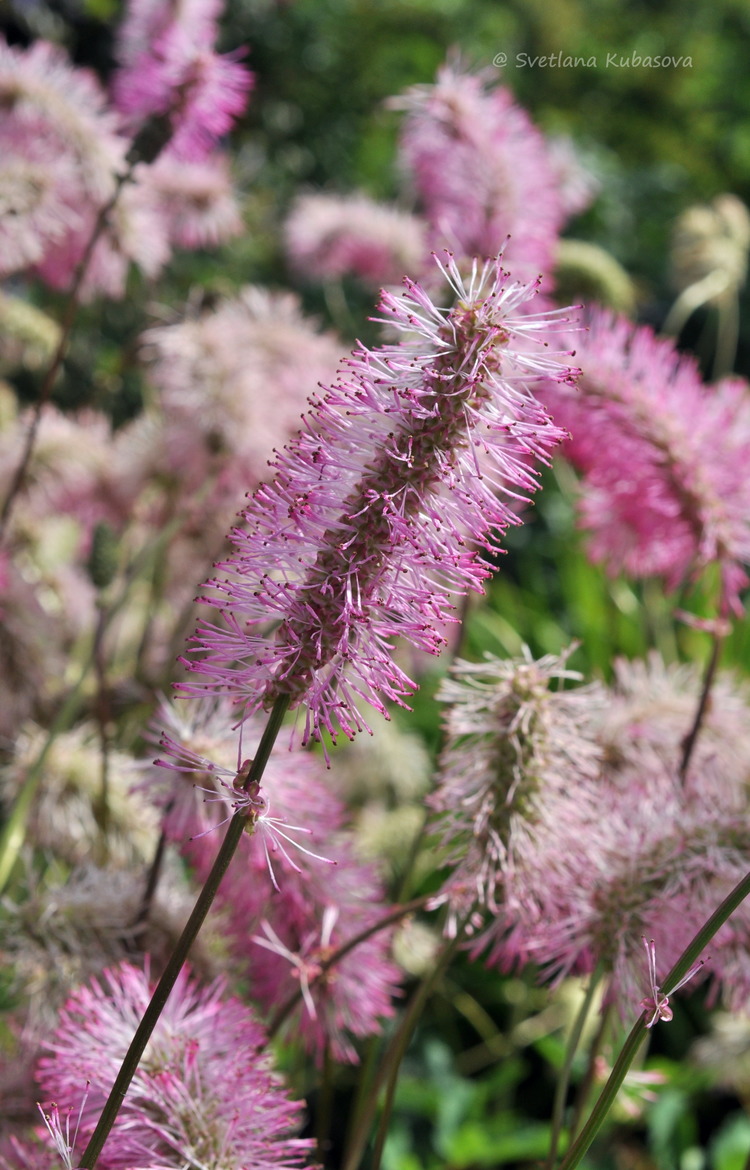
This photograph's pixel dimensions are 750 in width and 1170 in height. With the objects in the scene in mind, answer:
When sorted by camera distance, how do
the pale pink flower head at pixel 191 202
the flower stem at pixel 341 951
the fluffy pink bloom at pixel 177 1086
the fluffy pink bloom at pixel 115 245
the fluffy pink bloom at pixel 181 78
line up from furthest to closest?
1. the pale pink flower head at pixel 191 202
2. the fluffy pink bloom at pixel 115 245
3. the fluffy pink bloom at pixel 181 78
4. the flower stem at pixel 341 951
5. the fluffy pink bloom at pixel 177 1086

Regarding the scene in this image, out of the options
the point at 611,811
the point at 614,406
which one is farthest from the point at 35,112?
the point at 611,811

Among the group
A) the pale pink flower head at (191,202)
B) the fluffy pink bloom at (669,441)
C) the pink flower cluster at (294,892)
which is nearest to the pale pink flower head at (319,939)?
the pink flower cluster at (294,892)

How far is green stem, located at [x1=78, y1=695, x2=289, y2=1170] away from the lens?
0.45m

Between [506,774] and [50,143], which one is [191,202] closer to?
[50,143]

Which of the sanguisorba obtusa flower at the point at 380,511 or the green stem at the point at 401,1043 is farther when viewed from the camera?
the green stem at the point at 401,1043

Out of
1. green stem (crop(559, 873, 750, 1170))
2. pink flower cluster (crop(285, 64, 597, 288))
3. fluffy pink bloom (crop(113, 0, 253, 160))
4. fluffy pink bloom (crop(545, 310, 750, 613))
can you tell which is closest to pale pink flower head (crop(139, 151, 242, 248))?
fluffy pink bloom (crop(113, 0, 253, 160))

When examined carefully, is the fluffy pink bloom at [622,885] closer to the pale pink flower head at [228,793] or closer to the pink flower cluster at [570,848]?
the pink flower cluster at [570,848]

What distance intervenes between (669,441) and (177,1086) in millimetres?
612

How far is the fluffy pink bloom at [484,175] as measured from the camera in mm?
1062

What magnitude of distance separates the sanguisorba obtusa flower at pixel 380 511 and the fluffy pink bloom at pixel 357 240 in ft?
4.16

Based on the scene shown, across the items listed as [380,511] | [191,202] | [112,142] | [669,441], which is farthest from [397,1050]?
[191,202]

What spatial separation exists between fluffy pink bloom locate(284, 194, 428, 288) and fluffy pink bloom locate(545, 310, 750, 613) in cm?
84

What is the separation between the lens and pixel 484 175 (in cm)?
108

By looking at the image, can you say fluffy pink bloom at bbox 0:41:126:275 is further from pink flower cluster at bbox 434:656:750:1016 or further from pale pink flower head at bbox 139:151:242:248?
pink flower cluster at bbox 434:656:750:1016
